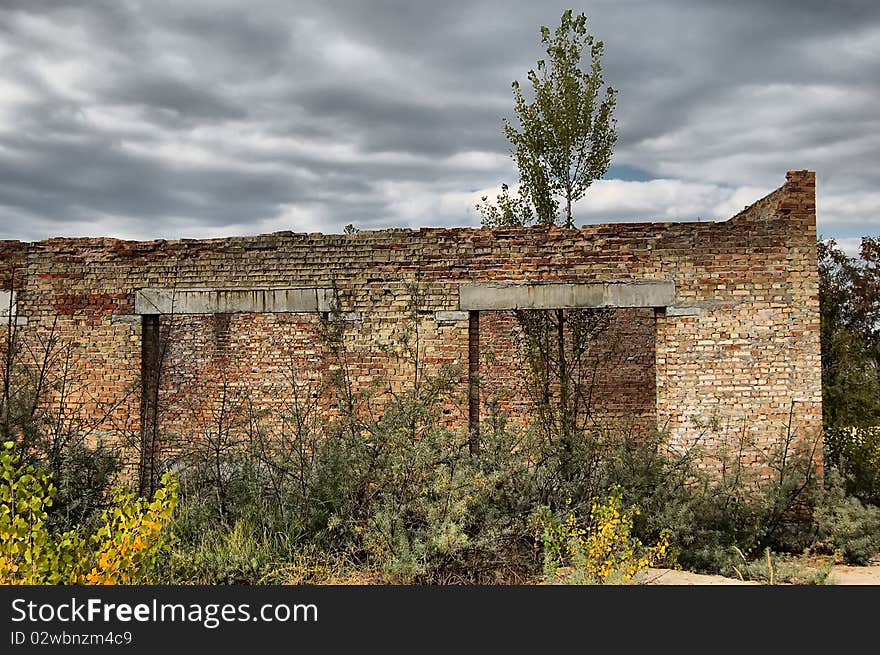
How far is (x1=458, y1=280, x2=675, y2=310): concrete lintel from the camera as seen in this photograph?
9.26 m

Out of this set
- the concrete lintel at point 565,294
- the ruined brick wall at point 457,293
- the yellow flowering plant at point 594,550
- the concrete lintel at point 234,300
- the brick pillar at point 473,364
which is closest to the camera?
the yellow flowering plant at point 594,550

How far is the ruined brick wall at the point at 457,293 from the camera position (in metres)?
9.10

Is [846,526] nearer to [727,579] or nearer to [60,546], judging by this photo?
[727,579]

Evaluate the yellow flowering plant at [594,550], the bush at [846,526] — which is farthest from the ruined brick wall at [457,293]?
the yellow flowering plant at [594,550]

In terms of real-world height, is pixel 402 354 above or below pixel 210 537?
above

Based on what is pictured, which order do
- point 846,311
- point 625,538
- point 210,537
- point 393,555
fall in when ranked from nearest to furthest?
1. point 625,538
2. point 393,555
3. point 210,537
4. point 846,311

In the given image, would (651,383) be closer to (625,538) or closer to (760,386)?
(760,386)

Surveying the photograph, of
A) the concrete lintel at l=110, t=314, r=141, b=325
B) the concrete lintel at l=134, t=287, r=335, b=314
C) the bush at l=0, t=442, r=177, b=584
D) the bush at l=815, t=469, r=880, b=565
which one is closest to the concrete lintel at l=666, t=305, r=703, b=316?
the bush at l=815, t=469, r=880, b=565

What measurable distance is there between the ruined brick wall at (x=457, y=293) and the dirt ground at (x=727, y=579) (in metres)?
1.64

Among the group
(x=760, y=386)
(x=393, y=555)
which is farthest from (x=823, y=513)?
(x=393, y=555)

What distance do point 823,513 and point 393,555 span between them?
5.15 meters

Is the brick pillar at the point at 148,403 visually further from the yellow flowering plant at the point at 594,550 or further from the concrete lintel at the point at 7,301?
the yellow flowering plant at the point at 594,550

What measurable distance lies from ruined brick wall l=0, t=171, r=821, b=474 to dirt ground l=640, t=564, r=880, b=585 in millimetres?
1643

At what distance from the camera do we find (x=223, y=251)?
394 inches
